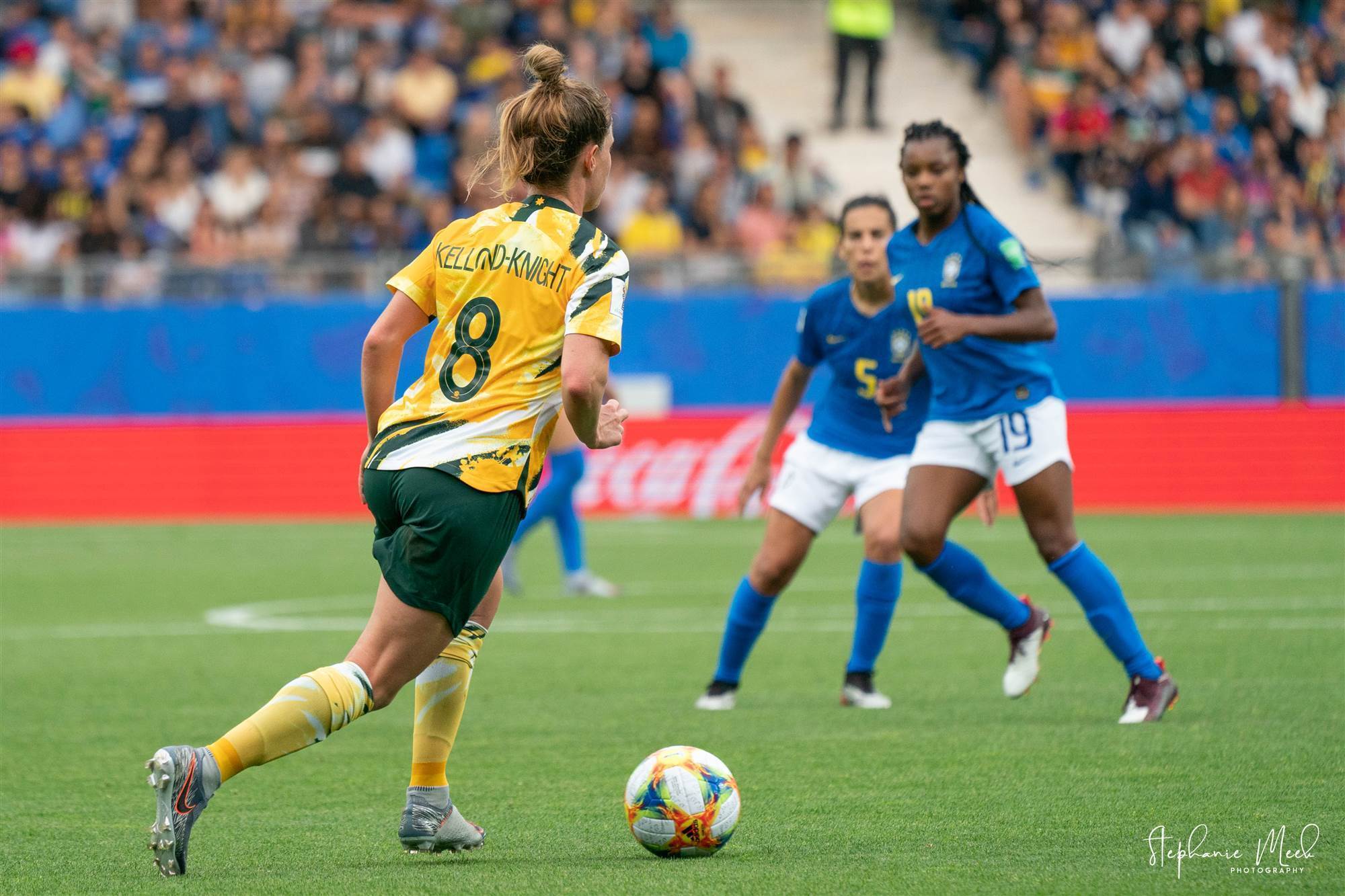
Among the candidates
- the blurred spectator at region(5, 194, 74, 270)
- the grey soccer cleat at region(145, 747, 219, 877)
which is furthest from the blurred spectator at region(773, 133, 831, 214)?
the grey soccer cleat at region(145, 747, 219, 877)

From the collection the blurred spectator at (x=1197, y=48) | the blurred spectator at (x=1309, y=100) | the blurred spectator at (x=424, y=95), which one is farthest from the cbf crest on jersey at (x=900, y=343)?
the blurred spectator at (x=1197, y=48)

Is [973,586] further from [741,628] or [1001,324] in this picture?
[1001,324]

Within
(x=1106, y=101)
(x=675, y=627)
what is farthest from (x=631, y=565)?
(x=1106, y=101)

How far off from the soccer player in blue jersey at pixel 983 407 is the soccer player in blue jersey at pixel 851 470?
1.45 ft

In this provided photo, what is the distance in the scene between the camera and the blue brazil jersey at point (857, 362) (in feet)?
27.2

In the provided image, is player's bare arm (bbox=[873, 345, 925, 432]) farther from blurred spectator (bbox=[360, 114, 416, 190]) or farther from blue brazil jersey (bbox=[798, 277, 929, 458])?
blurred spectator (bbox=[360, 114, 416, 190])

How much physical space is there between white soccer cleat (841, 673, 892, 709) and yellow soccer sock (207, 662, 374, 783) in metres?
3.81

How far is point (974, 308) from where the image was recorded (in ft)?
25.0

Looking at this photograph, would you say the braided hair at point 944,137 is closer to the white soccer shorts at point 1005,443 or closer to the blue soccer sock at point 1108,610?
the white soccer shorts at point 1005,443

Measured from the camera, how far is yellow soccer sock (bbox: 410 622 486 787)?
5309mm

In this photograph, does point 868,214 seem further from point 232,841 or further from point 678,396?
point 678,396

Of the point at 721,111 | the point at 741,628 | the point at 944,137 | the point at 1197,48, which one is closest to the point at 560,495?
the point at 741,628

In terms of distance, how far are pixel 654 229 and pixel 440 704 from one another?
16.7 m

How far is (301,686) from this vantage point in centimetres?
480
